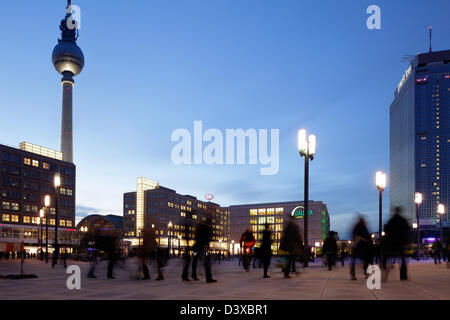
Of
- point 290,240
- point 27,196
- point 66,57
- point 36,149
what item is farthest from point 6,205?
point 66,57

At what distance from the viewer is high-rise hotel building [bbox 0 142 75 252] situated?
96938 mm

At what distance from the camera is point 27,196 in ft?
339

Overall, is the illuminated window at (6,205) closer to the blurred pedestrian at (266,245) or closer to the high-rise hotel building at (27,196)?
the high-rise hotel building at (27,196)

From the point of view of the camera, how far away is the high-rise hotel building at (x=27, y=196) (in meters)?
96.9

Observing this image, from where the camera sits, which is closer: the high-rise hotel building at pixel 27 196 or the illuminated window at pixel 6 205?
the illuminated window at pixel 6 205

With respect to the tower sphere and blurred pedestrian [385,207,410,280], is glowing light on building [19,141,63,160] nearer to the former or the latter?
the tower sphere

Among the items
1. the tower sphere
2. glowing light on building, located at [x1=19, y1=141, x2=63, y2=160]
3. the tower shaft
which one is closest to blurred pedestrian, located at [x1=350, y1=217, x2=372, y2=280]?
glowing light on building, located at [x1=19, y1=141, x2=63, y2=160]

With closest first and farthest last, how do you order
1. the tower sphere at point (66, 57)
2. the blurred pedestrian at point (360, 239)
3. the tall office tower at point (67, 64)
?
1. the blurred pedestrian at point (360, 239)
2. the tall office tower at point (67, 64)
3. the tower sphere at point (66, 57)

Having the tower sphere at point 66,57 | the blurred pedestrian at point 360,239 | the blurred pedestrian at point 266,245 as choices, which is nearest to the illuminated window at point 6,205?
the blurred pedestrian at point 266,245
